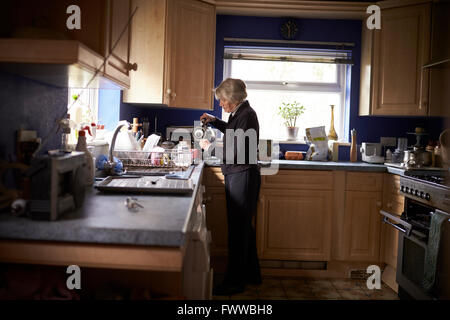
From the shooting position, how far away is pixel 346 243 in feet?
11.2

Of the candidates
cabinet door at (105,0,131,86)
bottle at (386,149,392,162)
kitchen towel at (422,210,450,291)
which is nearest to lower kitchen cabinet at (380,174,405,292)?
bottle at (386,149,392,162)

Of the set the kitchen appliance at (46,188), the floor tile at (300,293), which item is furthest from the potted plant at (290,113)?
the kitchen appliance at (46,188)

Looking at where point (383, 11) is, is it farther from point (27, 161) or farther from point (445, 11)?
point (27, 161)

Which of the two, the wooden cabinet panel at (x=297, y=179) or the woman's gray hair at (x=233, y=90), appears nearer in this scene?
the woman's gray hair at (x=233, y=90)

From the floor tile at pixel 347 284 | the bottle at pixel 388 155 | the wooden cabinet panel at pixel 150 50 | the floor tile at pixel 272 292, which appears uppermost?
the wooden cabinet panel at pixel 150 50

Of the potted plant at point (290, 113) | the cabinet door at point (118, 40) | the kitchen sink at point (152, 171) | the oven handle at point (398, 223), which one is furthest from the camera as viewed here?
the potted plant at point (290, 113)

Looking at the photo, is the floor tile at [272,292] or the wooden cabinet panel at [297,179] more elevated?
the wooden cabinet panel at [297,179]

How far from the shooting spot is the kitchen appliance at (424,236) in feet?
7.79

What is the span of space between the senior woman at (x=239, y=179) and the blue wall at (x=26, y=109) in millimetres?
1216

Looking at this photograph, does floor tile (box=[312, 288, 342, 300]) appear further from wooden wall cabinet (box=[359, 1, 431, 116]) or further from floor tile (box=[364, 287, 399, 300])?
wooden wall cabinet (box=[359, 1, 431, 116])

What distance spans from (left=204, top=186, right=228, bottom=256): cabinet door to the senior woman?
0.39 meters

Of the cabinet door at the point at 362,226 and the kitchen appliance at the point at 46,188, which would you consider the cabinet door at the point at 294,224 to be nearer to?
the cabinet door at the point at 362,226

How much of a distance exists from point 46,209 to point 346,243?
272 cm
